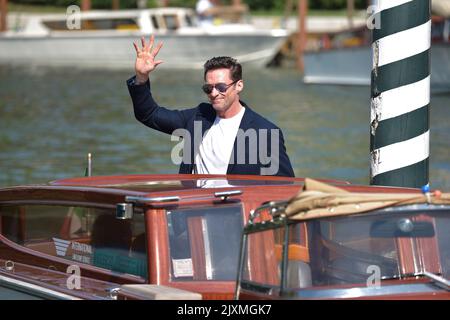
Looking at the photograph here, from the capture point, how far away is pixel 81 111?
2470 centimetres

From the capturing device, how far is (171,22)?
42.0 metres

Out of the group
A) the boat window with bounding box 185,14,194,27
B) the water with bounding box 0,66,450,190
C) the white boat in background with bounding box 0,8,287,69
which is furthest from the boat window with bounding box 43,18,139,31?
the water with bounding box 0,66,450,190

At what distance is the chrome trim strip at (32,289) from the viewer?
4.96m

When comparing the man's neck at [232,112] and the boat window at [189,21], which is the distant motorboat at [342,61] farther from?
the man's neck at [232,112]

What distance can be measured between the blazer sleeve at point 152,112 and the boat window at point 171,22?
3538 cm

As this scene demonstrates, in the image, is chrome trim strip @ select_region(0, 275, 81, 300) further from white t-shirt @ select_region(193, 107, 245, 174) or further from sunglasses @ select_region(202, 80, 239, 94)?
sunglasses @ select_region(202, 80, 239, 94)

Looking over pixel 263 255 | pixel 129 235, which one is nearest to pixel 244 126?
pixel 129 235

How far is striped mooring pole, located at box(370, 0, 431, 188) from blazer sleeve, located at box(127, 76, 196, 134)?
43.9 inches

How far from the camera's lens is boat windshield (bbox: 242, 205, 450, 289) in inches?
174

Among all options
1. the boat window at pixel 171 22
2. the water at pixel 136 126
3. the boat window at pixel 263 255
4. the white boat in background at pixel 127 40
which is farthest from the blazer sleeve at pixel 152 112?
the boat window at pixel 171 22

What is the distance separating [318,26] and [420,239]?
46.3 m

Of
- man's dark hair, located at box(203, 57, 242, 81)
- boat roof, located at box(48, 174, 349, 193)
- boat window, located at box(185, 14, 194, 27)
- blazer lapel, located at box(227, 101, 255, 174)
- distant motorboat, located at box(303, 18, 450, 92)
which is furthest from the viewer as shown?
boat window, located at box(185, 14, 194, 27)

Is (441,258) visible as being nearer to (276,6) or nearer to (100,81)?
(100,81)

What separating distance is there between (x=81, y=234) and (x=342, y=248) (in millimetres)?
1504
